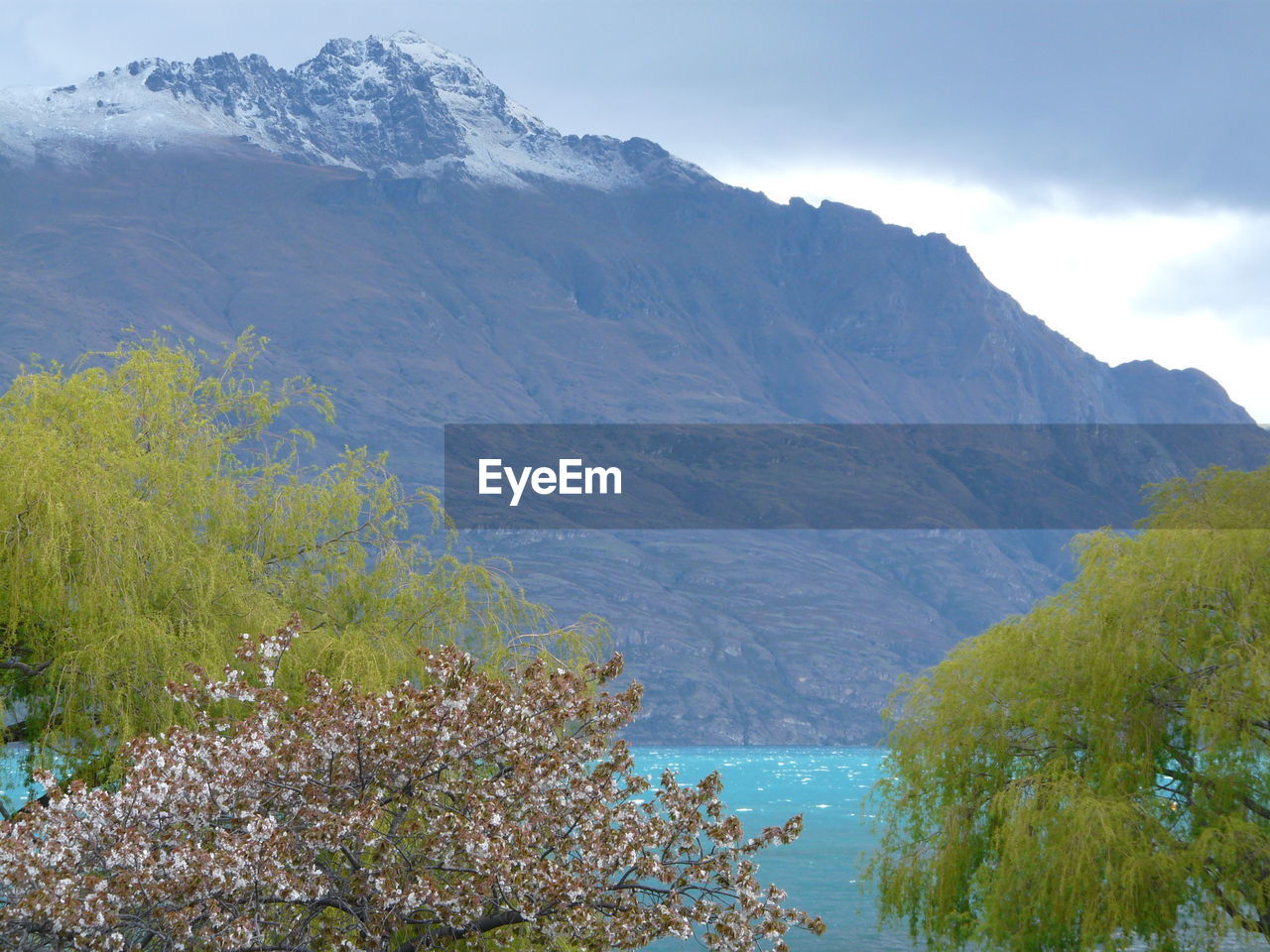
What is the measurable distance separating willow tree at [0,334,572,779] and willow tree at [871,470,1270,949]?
9883mm

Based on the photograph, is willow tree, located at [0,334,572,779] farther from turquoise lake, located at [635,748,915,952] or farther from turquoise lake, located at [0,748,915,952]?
turquoise lake, located at [635,748,915,952]

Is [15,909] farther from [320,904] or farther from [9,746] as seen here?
[9,746]

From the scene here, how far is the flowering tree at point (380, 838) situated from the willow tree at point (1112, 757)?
11.9 metres

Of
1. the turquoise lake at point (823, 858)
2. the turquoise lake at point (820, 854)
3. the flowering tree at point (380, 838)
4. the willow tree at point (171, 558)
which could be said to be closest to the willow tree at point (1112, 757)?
the turquoise lake at point (820, 854)

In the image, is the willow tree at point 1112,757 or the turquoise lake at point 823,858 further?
the turquoise lake at point 823,858

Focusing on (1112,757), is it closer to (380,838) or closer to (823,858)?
(380,838)

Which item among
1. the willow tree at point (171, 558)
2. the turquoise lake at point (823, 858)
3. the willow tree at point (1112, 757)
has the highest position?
Answer: the willow tree at point (171, 558)

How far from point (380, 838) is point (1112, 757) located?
56.7 feet

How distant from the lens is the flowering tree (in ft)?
38.9

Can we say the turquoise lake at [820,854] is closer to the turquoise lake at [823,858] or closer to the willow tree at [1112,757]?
the turquoise lake at [823,858]

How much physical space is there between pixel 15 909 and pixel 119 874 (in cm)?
81

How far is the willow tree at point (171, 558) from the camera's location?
18.8 meters

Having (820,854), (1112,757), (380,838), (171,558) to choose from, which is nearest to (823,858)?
(820,854)

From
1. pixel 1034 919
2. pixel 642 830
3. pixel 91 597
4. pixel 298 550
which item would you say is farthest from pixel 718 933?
pixel 1034 919
